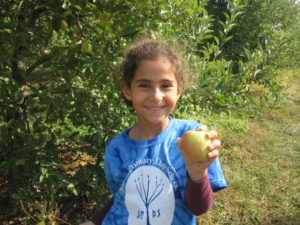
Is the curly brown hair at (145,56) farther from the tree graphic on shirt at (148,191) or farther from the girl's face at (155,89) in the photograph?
the tree graphic on shirt at (148,191)

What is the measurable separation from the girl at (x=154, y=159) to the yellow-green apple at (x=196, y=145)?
0.03 m

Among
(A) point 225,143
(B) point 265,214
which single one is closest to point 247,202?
(B) point 265,214

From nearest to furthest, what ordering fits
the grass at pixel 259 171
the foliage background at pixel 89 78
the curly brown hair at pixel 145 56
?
1. the curly brown hair at pixel 145 56
2. the foliage background at pixel 89 78
3. the grass at pixel 259 171

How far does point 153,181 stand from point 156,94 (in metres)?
0.35

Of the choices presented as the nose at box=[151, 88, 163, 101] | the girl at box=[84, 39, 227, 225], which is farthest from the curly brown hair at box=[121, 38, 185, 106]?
the nose at box=[151, 88, 163, 101]

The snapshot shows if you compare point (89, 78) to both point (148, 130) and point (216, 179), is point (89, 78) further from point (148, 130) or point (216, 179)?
point (216, 179)

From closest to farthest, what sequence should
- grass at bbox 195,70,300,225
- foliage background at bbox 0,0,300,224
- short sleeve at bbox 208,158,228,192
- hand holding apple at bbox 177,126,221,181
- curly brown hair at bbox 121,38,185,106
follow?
hand holding apple at bbox 177,126,221,181 < short sleeve at bbox 208,158,228,192 < curly brown hair at bbox 121,38,185,106 < foliage background at bbox 0,0,300,224 < grass at bbox 195,70,300,225

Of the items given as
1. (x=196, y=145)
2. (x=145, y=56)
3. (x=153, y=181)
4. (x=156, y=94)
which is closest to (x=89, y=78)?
(x=145, y=56)

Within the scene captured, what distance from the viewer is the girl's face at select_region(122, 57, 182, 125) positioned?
1.14 m

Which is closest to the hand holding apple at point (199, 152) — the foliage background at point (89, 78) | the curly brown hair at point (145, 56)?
the curly brown hair at point (145, 56)

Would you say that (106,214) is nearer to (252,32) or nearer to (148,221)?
(148,221)

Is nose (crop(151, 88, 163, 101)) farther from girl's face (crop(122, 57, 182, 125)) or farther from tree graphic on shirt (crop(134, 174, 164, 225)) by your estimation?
tree graphic on shirt (crop(134, 174, 164, 225))

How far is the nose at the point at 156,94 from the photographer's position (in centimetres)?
112

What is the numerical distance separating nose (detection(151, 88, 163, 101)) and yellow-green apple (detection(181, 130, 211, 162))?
0.20 metres
